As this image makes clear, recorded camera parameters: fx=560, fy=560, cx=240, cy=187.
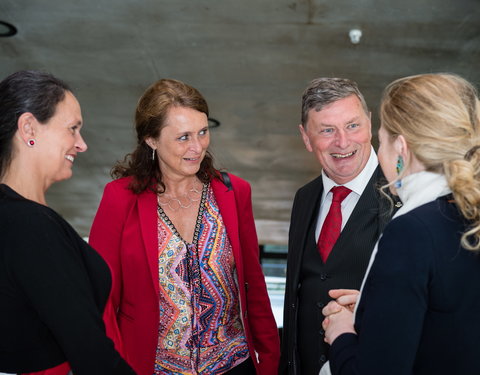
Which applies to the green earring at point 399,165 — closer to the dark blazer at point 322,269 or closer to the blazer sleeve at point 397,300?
the blazer sleeve at point 397,300

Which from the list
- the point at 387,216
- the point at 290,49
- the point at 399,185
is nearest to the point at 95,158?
the point at 290,49

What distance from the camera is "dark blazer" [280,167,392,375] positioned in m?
2.10

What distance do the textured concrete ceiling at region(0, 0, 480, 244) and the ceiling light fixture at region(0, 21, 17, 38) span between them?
7 centimetres

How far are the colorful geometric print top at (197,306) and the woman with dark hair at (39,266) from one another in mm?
753

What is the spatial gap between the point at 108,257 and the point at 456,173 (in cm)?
153

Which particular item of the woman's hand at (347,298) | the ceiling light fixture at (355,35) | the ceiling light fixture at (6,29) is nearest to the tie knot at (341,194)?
the woman's hand at (347,298)

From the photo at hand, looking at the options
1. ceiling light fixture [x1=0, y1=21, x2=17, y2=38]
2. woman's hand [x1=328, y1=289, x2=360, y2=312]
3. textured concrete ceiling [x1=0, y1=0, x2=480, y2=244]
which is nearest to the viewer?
woman's hand [x1=328, y1=289, x2=360, y2=312]

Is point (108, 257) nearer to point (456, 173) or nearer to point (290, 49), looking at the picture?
point (456, 173)

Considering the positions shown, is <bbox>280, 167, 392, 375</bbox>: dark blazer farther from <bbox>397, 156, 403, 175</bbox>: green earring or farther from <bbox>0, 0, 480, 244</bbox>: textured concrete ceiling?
<bbox>0, 0, 480, 244</bbox>: textured concrete ceiling

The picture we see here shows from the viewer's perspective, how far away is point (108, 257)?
2.33 meters

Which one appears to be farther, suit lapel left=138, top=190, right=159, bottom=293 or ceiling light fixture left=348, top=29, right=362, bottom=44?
ceiling light fixture left=348, top=29, right=362, bottom=44

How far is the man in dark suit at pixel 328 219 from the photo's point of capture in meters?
2.12

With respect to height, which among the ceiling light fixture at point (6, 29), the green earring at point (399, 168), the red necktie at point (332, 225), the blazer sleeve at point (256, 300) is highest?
the ceiling light fixture at point (6, 29)

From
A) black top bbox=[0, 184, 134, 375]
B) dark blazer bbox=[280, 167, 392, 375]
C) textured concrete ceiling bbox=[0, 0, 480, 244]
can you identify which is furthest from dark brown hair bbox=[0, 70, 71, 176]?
textured concrete ceiling bbox=[0, 0, 480, 244]
